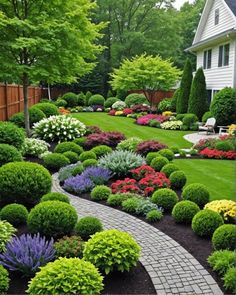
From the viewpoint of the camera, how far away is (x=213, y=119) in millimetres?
18391

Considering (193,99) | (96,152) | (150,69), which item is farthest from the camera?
(150,69)

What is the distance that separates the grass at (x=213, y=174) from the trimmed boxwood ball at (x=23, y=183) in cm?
380

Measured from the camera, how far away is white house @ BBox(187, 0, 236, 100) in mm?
20406

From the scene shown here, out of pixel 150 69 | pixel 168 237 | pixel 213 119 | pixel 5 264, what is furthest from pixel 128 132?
pixel 5 264

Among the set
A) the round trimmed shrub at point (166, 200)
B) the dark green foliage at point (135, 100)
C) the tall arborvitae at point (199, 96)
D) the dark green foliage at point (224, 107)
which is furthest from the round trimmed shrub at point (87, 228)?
the dark green foliage at point (135, 100)

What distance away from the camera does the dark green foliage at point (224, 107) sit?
60.1 ft

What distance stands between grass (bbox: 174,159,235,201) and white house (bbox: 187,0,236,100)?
862 cm

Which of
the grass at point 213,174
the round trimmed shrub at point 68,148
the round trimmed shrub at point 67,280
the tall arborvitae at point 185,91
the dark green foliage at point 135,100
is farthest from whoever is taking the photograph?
the dark green foliage at point 135,100

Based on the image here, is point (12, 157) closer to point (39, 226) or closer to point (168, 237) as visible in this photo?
point (39, 226)

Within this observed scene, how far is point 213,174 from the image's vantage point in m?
10.8

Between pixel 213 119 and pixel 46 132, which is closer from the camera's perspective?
pixel 46 132

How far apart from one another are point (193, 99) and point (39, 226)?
58.5ft

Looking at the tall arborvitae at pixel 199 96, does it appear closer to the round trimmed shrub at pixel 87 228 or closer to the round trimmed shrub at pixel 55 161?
the round trimmed shrub at pixel 55 161

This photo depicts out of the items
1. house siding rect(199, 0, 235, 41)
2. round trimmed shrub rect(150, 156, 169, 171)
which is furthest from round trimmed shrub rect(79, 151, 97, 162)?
house siding rect(199, 0, 235, 41)
